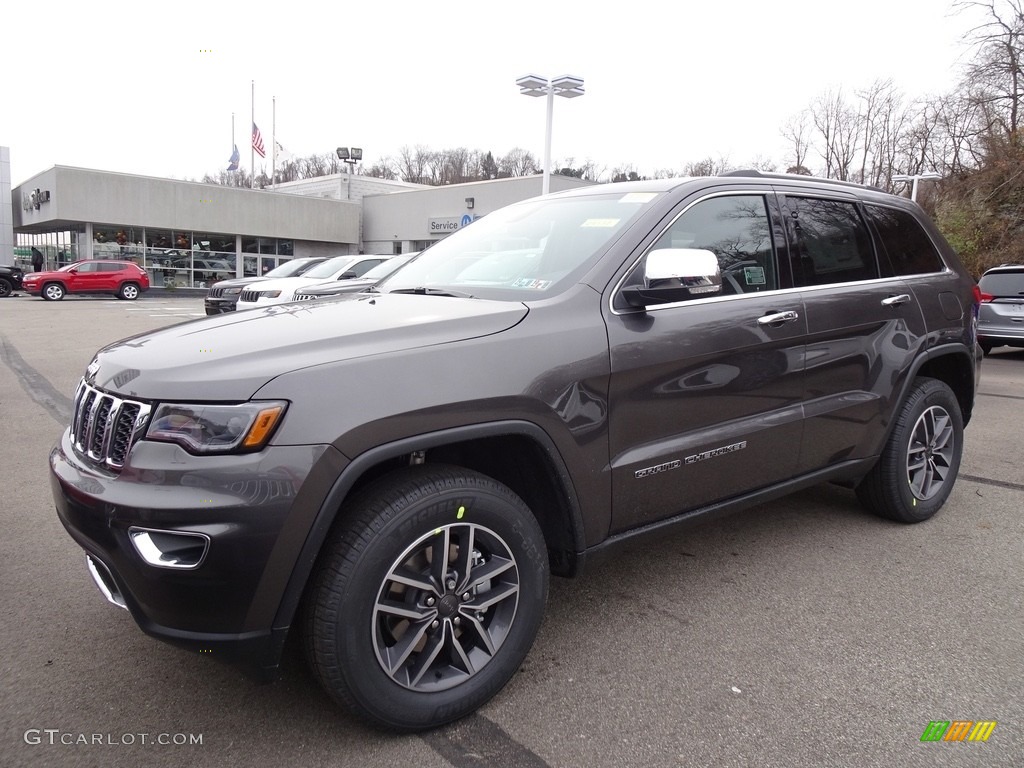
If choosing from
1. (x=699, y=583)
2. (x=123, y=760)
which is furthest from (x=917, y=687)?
(x=123, y=760)

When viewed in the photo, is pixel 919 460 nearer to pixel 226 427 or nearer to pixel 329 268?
pixel 226 427

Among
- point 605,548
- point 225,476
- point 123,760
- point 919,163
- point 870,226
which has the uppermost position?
point 919,163

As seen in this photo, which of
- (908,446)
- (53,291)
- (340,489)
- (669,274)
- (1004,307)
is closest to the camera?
(340,489)

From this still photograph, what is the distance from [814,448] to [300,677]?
2.45m

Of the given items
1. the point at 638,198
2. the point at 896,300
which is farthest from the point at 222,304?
the point at 896,300

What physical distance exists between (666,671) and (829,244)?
2235 mm

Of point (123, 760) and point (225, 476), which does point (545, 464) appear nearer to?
point (225, 476)

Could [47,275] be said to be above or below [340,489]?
above

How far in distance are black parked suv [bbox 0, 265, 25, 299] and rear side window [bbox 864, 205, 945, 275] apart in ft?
108

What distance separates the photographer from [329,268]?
1405 centimetres

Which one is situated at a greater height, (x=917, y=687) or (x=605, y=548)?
(x=605, y=548)

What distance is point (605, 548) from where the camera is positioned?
273cm

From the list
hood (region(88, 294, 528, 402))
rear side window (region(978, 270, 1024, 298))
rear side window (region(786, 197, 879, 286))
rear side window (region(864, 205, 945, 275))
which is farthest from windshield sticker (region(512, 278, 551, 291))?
rear side window (region(978, 270, 1024, 298))

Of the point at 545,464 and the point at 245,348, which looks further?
the point at 545,464
